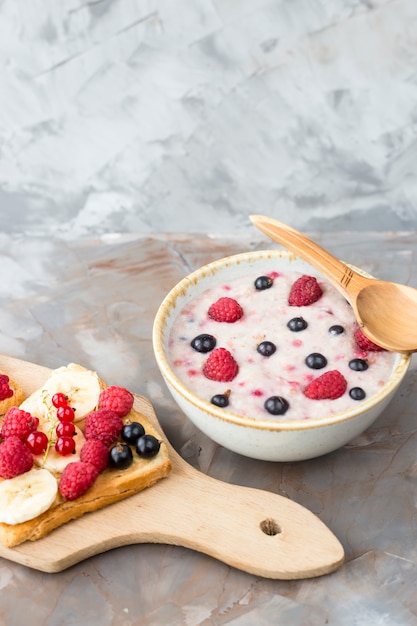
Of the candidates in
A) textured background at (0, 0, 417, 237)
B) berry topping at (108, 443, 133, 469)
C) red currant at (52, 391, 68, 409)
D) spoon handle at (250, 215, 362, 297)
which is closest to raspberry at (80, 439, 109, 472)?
berry topping at (108, 443, 133, 469)

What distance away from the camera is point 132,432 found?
6.01 feet

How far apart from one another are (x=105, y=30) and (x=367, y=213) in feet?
3.04

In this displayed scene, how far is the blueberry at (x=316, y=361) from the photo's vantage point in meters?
1.82

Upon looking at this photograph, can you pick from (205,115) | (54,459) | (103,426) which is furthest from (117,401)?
(205,115)

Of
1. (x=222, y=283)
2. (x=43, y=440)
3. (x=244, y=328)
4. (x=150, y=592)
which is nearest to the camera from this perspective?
(x=150, y=592)

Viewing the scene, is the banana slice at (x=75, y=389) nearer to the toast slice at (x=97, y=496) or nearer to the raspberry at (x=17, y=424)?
the raspberry at (x=17, y=424)

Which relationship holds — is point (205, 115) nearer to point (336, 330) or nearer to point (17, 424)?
point (336, 330)

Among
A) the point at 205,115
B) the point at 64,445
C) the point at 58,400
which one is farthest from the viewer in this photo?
the point at 205,115

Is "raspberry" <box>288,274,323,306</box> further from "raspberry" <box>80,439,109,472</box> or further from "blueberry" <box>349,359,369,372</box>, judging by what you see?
"raspberry" <box>80,439,109,472</box>

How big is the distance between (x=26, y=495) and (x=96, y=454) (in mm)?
156

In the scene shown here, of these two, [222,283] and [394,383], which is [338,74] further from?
[394,383]

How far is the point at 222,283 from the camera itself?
210 cm

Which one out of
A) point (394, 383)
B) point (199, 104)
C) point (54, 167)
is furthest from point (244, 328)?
point (54, 167)

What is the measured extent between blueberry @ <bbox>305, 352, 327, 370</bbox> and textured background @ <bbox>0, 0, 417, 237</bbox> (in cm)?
93
